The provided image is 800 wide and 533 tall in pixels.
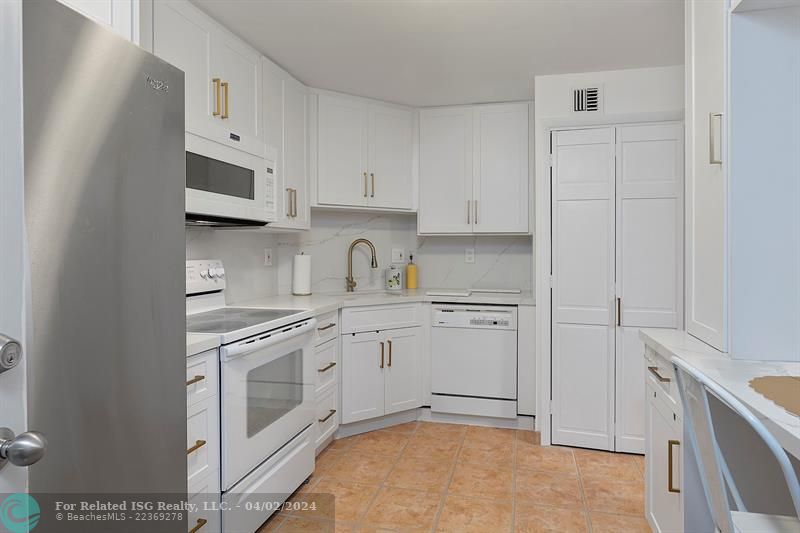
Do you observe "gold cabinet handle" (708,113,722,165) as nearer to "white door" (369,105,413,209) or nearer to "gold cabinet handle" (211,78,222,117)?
"gold cabinet handle" (211,78,222,117)

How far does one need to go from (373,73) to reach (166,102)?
201cm

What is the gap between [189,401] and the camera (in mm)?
1615

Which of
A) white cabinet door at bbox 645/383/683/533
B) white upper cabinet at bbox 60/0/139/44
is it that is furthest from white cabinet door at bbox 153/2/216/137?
white cabinet door at bbox 645/383/683/533

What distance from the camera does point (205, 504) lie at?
171 cm

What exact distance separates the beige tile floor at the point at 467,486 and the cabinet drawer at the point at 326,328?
70 cm

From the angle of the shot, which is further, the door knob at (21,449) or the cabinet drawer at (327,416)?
the cabinet drawer at (327,416)

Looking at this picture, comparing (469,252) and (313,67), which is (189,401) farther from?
(469,252)

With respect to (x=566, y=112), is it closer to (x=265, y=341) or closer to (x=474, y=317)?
(x=474, y=317)

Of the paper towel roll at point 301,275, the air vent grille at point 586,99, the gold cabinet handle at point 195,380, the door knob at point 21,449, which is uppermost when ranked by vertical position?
the air vent grille at point 586,99

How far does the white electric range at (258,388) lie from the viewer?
6.00 feet

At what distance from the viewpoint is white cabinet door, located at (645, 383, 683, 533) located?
157 centimetres

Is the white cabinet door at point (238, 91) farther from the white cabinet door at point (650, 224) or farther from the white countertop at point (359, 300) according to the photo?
the white cabinet door at point (650, 224)

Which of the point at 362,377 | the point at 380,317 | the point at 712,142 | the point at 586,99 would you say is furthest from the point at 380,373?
Result: the point at 712,142

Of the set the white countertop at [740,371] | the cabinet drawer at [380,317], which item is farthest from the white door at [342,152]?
the white countertop at [740,371]
